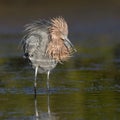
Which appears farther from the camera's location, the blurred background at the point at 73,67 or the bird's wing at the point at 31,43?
the bird's wing at the point at 31,43

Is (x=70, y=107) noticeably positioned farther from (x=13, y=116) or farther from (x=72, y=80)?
(x=72, y=80)

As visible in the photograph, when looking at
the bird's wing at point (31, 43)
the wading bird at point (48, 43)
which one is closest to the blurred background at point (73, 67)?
the wading bird at point (48, 43)

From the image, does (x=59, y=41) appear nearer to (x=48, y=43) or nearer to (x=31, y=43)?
(x=48, y=43)

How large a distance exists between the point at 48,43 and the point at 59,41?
0.22m

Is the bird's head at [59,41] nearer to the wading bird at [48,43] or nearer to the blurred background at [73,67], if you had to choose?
the wading bird at [48,43]

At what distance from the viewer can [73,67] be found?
1582cm

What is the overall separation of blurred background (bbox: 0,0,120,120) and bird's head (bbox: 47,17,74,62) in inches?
23.5

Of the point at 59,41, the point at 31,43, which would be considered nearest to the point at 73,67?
the point at 59,41

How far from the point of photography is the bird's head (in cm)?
1276

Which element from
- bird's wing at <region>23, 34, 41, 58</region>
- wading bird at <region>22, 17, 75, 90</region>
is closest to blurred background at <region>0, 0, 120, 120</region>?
wading bird at <region>22, 17, 75, 90</region>

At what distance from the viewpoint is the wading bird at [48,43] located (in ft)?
41.9

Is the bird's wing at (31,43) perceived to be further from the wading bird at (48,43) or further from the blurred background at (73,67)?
the blurred background at (73,67)

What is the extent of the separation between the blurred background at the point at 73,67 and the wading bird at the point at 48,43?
1.72 ft

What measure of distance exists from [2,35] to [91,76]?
338 inches
